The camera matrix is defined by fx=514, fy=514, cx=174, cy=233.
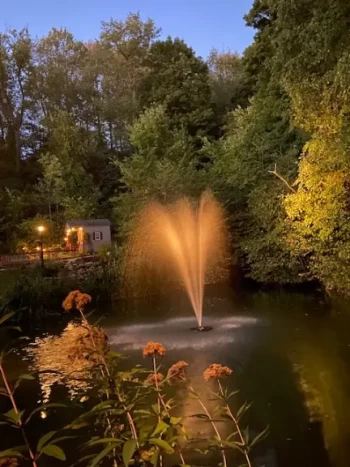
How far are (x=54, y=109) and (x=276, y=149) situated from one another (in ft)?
67.7

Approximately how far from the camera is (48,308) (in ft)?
52.8

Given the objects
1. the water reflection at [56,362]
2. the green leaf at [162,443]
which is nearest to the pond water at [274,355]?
the water reflection at [56,362]

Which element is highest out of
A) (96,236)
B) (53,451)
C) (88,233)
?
(88,233)

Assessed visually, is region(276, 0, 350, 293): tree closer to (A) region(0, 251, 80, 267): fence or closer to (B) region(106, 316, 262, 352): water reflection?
(B) region(106, 316, 262, 352): water reflection

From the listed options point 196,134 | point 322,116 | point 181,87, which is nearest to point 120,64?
point 181,87

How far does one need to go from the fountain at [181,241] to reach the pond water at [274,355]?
1727 mm

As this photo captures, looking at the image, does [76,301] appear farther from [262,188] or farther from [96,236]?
[96,236]

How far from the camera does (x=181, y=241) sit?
1977 cm

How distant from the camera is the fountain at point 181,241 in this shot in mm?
19172

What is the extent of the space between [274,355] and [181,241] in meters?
10.4

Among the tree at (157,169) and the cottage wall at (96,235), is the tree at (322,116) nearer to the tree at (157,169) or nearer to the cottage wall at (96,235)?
the tree at (157,169)

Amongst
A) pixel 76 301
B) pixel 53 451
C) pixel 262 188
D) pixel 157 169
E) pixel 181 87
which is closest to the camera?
pixel 53 451

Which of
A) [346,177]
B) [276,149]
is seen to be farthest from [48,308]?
[276,149]

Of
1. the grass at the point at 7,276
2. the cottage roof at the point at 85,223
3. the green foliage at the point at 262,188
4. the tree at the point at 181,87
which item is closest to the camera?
the grass at the point at 7,276
